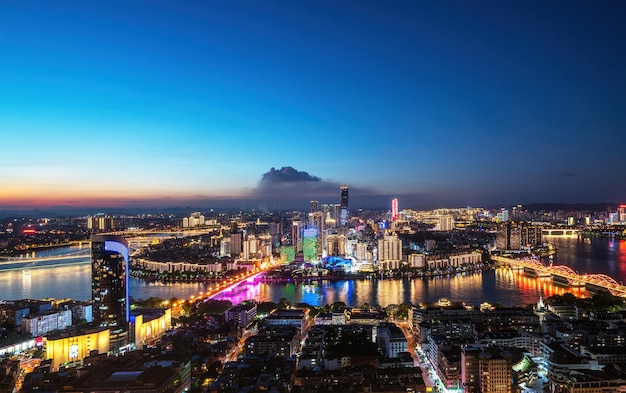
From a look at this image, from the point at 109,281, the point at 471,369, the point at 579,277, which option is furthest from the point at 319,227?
the point at 471,369

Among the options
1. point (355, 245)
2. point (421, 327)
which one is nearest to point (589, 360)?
point (421, 327)

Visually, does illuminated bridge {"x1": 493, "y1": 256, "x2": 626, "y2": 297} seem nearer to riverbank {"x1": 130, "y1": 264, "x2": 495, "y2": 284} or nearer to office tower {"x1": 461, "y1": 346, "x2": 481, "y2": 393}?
riverbank {"x1": 130, "y1": 264, "x2": 495, "y2": 284}

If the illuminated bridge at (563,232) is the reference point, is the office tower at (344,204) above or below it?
above

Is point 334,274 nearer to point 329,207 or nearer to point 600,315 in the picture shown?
point 600,315

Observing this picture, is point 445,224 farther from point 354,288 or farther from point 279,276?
point 354,288

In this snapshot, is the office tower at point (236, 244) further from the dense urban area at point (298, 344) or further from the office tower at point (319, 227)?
the dense urban area at point (298, 344)

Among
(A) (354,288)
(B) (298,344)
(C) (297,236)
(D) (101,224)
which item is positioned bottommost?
(A) (354,288)

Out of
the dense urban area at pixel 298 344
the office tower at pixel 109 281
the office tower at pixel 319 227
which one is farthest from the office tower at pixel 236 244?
the office tower at pixel 109 281
